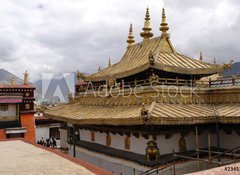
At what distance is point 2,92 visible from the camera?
28.6 m

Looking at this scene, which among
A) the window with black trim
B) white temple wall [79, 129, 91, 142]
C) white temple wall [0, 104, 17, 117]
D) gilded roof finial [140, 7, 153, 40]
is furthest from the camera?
white temple wall [0, 104, 17, 117]

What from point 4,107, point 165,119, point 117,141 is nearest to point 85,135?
point 117,141

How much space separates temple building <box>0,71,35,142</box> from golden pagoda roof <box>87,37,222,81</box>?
14608 millimetres

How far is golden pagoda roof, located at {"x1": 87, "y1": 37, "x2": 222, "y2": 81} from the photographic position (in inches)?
511

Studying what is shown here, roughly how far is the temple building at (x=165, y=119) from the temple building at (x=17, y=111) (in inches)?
609

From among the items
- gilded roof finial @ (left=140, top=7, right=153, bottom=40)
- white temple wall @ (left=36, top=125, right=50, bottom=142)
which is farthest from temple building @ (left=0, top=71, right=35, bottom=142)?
gilded roof finial @ (left=140, top=7, right=153, bottom=40)

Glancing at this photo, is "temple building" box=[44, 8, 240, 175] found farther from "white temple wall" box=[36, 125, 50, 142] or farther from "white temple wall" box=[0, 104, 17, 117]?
"white temple wall" box=[36, 125, 50, 142]

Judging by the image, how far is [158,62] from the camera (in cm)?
1281

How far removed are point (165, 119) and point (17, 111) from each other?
2416 cm

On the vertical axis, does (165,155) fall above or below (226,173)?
below

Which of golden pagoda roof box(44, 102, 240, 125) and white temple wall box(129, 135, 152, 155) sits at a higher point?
golden pagoda roof box(44, 102, 240, 125)

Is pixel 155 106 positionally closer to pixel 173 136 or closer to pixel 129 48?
pixel 173 136

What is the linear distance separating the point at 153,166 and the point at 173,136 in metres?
1.72

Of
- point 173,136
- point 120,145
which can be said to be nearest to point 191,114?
point 173,136
